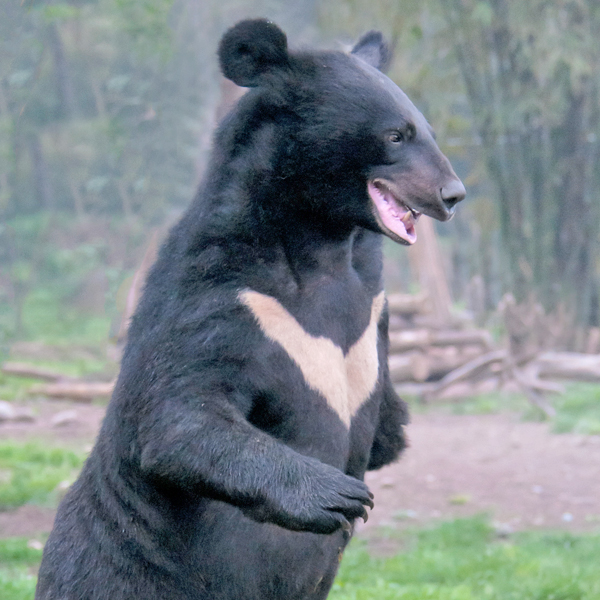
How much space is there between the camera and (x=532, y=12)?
1071 cm

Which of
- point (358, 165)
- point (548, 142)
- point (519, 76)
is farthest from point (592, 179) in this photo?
point (358, 165)

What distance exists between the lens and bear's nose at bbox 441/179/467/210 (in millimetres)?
1788

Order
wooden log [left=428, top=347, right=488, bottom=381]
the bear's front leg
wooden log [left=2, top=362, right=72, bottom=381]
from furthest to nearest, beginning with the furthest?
1. wooden log [left=2, top=362, right=72, bottom=381]
2. wooden log [left=428, top=347, right=488, bottom=381]
3. the bear's front leg

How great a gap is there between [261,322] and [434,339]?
8.58 metres

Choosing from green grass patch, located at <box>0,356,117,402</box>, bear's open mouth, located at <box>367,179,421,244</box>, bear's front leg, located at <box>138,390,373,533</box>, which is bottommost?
green grass patch, located at <box>0,356,117,402</box>

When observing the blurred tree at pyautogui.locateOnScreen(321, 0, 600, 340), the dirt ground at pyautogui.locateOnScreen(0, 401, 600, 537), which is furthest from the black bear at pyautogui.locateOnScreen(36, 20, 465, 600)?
the blurred tree at pyautogui.locateOnScreen(321, 0, 600, 340)

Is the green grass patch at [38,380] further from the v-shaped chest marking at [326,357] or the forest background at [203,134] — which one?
the v-shaped chest marking at [326,357]

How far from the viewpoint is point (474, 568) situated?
4168mm

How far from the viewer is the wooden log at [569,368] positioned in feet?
30.1

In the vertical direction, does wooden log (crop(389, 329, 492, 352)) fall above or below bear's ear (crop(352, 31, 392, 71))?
below

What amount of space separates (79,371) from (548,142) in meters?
7.41

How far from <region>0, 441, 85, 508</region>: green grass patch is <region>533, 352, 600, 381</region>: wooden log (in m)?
5.17

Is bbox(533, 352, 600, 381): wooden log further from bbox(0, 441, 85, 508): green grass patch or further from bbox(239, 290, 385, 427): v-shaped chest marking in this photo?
bbox(239, 290, 385, 427): v-shaped chest marking

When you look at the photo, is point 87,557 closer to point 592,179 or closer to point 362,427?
point 362,427
